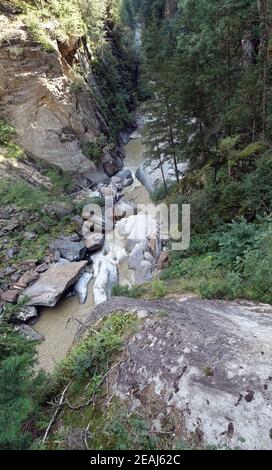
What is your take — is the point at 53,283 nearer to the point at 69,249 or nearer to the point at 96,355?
the point at 69,249

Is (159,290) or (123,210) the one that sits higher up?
(123,210)

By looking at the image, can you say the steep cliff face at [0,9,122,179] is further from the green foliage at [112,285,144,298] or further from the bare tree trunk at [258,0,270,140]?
the bare tree trunk at [258,0,270,140]

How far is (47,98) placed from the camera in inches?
671

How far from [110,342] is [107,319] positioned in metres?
0.90

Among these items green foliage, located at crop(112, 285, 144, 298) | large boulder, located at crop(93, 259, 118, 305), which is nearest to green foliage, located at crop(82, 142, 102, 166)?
large boulder, located at crop(93, 259, 118, 305)

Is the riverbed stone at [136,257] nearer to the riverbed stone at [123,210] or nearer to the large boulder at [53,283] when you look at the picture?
the large boulder at [53,283]

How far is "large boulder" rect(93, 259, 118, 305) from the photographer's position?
426 inches

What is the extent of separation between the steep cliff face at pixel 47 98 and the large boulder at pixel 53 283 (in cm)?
750

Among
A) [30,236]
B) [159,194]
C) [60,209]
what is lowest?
[30,236]

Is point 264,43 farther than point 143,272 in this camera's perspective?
No

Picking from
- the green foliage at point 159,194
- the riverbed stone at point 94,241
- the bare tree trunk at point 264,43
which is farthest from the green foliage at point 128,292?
the green foliage at point 159,194

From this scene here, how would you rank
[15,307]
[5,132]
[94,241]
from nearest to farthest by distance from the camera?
[15,307] → [94,241] → [5,132]

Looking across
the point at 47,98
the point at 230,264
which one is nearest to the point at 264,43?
the point at 230,264

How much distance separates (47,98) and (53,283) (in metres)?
10.8
